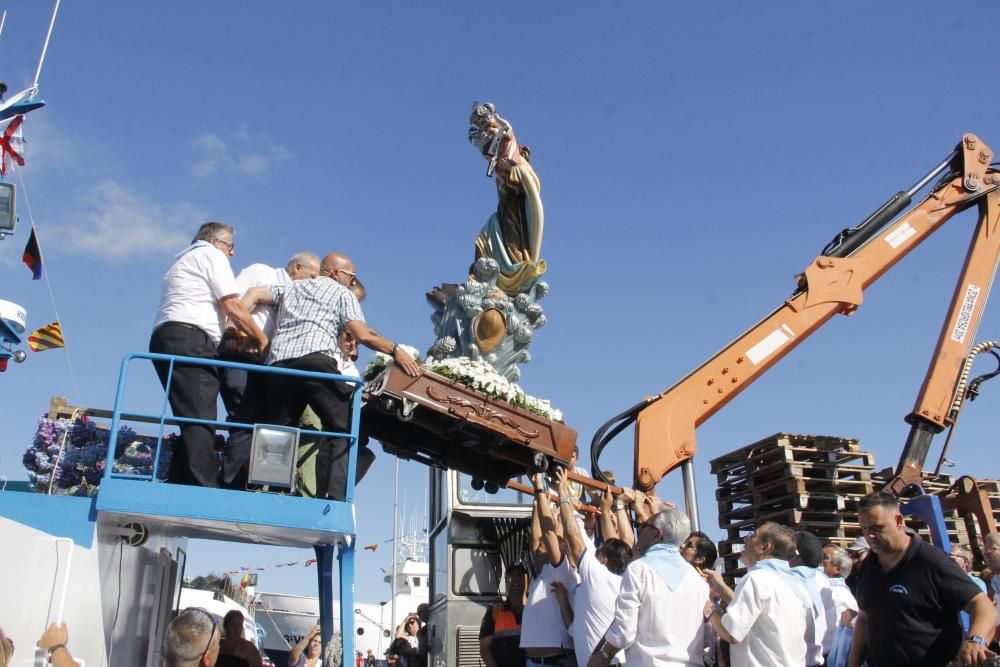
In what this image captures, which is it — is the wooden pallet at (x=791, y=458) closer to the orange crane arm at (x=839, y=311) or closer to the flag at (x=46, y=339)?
the orange crane arm at (x=839, y=311)

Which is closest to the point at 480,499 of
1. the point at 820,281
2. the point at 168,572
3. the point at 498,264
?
the point at 498,264

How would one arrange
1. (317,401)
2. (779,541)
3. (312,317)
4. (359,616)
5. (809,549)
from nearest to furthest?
(779,541), (317,401), (312,317), (809,549), (359,616)

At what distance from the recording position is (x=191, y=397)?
4668mm

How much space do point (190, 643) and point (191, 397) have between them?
5.62ft

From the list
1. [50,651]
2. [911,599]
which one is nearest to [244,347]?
[50,651]

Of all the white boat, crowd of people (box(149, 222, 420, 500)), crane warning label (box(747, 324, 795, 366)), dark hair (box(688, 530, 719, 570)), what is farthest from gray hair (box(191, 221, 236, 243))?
the white boat

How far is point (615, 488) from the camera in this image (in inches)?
301

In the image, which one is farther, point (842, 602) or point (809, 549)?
point (842, 602)

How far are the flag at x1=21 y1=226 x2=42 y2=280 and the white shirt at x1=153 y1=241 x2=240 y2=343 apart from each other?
5735 millimetres

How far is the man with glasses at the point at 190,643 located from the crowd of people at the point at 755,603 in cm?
218

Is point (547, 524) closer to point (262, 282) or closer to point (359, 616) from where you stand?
point (262, 282)

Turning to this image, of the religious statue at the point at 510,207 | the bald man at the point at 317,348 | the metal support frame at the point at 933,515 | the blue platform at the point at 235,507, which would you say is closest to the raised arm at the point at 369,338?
the bald man at the point at 317,348

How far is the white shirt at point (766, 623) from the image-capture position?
4.25 metres

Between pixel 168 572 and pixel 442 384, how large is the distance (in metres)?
2.30
